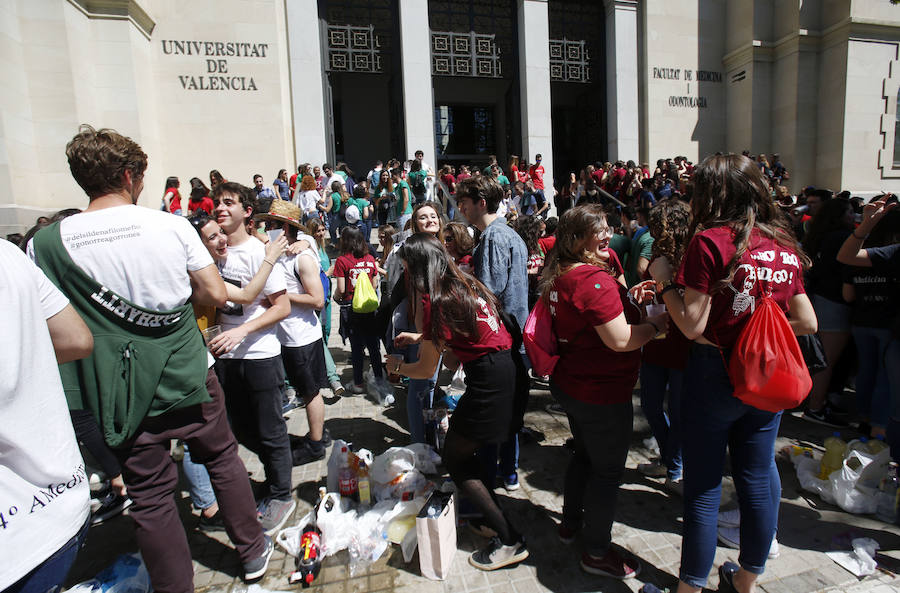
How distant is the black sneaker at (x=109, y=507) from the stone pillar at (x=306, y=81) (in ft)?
39.3

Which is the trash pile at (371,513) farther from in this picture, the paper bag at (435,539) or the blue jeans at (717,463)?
the blue jeans at (717,463)

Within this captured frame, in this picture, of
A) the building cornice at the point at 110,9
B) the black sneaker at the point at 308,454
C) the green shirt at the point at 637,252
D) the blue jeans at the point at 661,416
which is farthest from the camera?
the building cornice at the point at 110,9

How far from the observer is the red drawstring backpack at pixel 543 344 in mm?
2479

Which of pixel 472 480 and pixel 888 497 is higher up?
pixel 472 480

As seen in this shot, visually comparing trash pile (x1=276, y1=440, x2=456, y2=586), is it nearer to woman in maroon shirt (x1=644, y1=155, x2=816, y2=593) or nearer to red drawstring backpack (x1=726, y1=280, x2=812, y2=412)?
woman in maroon shirt (x1=644, y1=155, x2=816, y2=593)

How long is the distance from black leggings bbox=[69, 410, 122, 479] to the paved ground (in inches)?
15.9

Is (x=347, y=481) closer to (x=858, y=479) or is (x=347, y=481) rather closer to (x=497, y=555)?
(x=497, y=555)

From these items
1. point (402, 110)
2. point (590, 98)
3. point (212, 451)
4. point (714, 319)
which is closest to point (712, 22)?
point (590, 98)

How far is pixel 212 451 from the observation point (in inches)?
99.1

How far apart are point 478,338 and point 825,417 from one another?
3.70 meters

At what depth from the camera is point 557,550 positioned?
2816mm

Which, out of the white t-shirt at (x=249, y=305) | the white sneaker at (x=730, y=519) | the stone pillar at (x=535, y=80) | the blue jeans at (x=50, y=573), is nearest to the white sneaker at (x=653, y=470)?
the white sneaker at (x=730, y=519)

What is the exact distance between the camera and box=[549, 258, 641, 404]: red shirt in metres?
2.26

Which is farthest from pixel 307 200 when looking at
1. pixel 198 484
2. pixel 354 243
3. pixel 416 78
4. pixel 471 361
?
pixel 471 361
